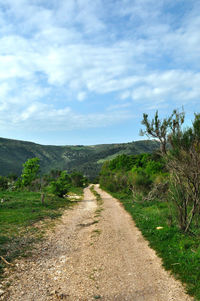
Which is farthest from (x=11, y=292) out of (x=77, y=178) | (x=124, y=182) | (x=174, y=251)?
(x=77, y=178)

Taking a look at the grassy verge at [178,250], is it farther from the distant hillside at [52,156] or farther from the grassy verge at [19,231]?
the distant hillside at [52,156]

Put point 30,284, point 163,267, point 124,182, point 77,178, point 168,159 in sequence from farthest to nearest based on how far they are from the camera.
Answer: point 77,178, point 124,182, point 168,159, point 163,267, point 30,284

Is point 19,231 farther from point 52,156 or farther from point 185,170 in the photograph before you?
point 52,156

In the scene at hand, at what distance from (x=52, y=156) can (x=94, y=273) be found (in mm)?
173493

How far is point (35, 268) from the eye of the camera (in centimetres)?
670

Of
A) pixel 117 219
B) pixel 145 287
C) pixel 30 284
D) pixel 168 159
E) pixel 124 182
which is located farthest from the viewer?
pixel 124 182

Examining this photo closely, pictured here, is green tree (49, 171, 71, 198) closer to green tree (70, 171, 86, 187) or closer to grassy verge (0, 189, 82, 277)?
grassy verge (0, 189, 82, 277)

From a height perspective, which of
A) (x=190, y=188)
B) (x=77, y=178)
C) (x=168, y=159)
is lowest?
(x=77, y=178)

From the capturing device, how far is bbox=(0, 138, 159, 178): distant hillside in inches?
4793

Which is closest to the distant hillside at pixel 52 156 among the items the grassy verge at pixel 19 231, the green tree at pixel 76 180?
the green tree at pixel 76 180

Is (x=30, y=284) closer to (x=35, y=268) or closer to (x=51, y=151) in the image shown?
(x=35, y=268)

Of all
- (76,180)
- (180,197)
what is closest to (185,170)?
(180,197)

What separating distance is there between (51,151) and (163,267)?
599 ft

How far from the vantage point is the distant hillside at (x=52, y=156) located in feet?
399
